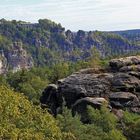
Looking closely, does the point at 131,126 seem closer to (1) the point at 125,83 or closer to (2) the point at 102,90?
(2) the point at 102,90

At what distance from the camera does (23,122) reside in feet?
175

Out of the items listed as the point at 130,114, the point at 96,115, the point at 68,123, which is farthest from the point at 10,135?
the point at 130,114

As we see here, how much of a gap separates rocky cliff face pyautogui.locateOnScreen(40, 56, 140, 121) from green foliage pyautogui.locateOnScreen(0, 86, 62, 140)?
30.1 metres

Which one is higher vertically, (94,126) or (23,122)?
(23,122)

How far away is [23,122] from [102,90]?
39.7 metres

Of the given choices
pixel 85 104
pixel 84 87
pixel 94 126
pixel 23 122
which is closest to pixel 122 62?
pixel 84 87

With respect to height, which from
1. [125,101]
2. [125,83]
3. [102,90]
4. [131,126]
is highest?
[125,83]

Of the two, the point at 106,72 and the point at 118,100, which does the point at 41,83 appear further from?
the point at 118,100

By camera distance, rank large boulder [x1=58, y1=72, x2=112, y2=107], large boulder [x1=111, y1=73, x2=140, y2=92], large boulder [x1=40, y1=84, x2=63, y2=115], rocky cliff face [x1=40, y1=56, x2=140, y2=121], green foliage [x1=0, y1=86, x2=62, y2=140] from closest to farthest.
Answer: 1. green foliage [x1=0, y1=86, x2=62, y2=140]
2. rocky cliff face [x1=40, y1=56, x2=140, y2=121]
3. large boulder [x1=58, y1=72, x2=112, y2=107]
4. large boulder [x1=111, y1=73, x2=140, y2=92]
5. large boulder [x1=40, y1=84, x2=63, y2=115]

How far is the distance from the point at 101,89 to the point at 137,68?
31.3ft

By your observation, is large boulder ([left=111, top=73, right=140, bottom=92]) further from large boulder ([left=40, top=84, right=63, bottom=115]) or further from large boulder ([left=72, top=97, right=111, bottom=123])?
large boulder ([left=40, top=84, right=63, bottom=115])

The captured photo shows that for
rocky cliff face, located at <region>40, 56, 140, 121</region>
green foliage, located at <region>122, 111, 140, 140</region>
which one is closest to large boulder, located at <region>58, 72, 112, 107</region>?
rocky cliff face, located at <region>40, 56, 140, 121</region>

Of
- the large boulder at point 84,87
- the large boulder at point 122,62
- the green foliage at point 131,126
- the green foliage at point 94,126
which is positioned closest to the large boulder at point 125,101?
the large boulder at point 84,87

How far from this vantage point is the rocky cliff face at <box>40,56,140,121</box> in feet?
289
